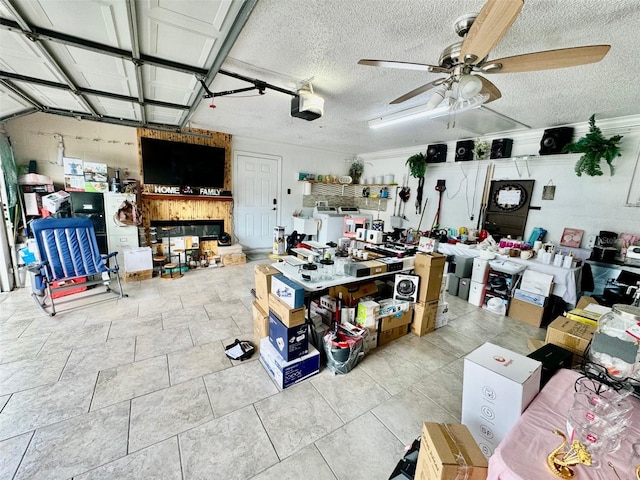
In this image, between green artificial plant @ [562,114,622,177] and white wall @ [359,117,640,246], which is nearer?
green artificial plant @ [562,114,622,177]

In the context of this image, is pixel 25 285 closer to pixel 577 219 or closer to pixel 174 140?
pixel 174 140

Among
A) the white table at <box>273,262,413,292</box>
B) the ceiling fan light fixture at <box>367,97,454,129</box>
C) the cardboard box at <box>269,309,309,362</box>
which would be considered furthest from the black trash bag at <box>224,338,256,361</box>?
the ceiling fan light fixture at <box>367,97,454,129</box>

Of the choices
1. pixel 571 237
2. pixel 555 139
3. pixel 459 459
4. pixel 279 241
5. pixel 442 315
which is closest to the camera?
pixel 459 459

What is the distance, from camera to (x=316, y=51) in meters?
2.15

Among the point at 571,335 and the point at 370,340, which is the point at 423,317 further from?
the point at 571,335

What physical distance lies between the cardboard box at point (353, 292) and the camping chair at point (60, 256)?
309 cm

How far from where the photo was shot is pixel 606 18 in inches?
63.8

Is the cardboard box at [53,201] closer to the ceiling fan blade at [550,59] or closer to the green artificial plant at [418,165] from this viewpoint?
the ceiling fan blade at [550,59]

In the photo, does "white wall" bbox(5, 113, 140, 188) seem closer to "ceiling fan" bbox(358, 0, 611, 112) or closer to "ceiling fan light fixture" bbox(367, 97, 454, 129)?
"ceiling fan light fixture" bbox(367, 97, 454, 129)

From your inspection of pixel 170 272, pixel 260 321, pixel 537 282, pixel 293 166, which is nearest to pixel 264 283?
pixel 260 321

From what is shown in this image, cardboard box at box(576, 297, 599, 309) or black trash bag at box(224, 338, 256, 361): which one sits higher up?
cardboard box at box(576, 297, 599, 309)

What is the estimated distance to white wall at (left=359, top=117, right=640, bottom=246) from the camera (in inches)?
138

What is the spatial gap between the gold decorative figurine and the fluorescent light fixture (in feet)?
7.12

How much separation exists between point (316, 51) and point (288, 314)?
2168 mm
